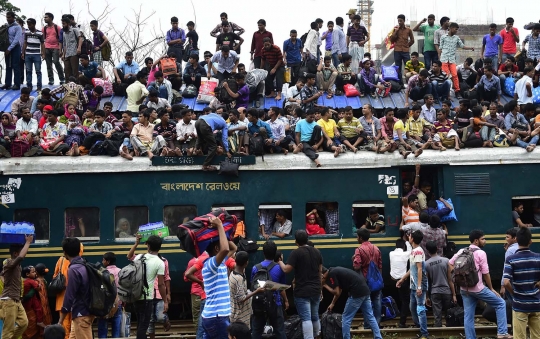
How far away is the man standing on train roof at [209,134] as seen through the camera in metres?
15.0

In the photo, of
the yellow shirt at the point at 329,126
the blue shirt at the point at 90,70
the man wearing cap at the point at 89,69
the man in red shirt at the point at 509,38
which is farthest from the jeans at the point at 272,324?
the man in red shirt at the point at 509,38

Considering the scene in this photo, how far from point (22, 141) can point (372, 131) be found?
6.25 m

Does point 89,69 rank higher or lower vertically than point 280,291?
higher

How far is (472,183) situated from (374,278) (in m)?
3.27

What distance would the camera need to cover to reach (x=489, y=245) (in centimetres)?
1541

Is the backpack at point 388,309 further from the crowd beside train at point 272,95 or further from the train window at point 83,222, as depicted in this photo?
the train window at point 83,222

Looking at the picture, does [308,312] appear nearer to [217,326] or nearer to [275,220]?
[217,326]

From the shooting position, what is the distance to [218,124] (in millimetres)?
15164

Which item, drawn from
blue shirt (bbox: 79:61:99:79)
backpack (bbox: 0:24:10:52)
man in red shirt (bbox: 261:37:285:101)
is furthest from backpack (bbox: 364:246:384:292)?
backpack (bbox: 0:24:10:52)

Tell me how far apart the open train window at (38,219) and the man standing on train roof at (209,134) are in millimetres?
2877

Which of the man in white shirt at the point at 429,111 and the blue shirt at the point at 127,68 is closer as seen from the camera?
the man in white shirt at the point at 429,111

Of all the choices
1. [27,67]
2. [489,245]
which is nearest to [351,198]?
[489,245]

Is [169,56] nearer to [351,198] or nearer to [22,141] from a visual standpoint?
[22,141]

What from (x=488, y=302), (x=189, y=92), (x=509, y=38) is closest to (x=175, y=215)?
(x=189, y=92)
